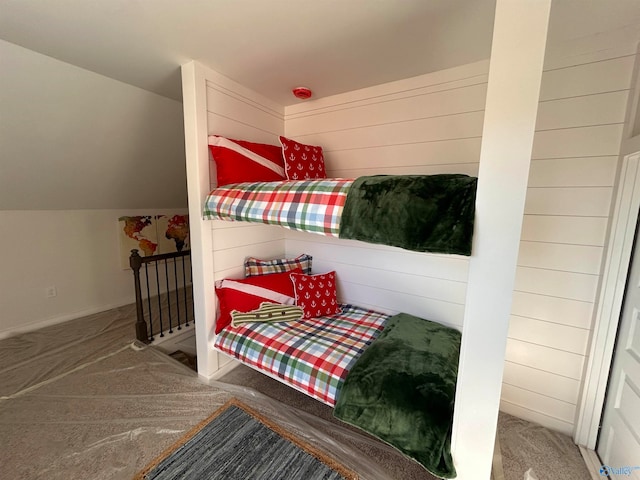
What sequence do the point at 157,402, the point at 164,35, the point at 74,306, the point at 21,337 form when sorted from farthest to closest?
the point at 74,306, the point at 21,337, the point at 157,402, the point at 164,35

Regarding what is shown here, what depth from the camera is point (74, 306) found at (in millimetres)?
2746

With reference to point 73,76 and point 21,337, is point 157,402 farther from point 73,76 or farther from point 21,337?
point 73,76

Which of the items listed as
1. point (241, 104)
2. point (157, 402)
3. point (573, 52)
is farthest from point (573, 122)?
point (157, 402)

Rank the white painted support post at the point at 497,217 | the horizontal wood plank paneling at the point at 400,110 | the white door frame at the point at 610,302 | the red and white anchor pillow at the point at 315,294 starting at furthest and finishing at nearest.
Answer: the red and white anchor pillow at the point at 315,294, the horizontal wood plank paneling at the point at 400,110, the white door frame at the point at 610,302, the white painted support post at the point at 497,217

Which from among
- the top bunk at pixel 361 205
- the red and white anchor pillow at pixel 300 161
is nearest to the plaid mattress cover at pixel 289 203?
the top bunk at pixel 361 205

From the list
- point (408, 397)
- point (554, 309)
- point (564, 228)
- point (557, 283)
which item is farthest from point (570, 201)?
point (408, 397)

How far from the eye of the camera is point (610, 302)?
131cm

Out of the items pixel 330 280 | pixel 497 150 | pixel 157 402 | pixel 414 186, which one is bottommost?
pixel 157 402

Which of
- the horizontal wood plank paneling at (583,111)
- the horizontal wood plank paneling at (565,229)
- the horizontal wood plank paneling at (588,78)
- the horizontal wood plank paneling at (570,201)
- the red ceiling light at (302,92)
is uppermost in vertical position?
the red ceiling light at (302,92)

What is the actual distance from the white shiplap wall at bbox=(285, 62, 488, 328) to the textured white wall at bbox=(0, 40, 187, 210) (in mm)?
1238

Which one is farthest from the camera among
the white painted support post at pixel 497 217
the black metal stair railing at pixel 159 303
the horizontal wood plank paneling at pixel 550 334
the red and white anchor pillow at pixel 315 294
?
the black metal stair railing at pixel 159 303

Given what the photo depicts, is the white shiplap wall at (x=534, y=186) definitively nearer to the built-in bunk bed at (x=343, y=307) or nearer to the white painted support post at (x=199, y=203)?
the built-in bunk bed at (x=343, y=307)

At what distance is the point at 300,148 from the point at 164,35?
94 cm

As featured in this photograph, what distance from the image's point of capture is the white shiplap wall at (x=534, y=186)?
132 cm
